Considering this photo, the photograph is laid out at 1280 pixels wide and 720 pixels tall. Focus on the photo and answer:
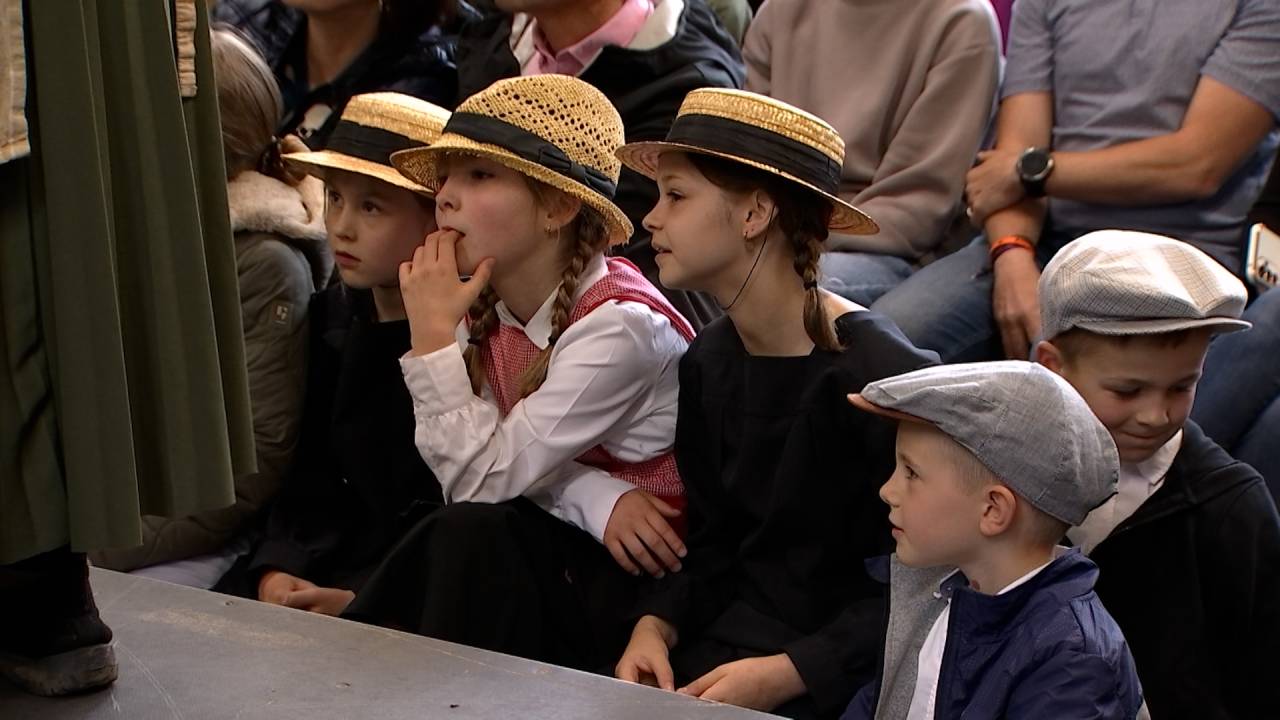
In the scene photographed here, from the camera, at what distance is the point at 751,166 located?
1875 millimetres

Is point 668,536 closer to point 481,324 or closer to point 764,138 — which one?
point 481,324

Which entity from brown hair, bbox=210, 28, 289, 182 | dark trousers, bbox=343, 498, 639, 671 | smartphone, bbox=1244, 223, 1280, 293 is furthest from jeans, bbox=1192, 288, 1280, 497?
brown hair, bbox=210, 28, 289, 182

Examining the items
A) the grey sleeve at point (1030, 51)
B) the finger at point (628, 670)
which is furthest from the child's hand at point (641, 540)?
the grey sleeve at point (1030, 51)

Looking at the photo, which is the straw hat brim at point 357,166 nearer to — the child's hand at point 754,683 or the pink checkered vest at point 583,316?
the pink checkered vest at point 583,316

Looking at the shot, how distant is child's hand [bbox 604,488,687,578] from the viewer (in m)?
1.96

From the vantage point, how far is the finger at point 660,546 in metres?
1.96

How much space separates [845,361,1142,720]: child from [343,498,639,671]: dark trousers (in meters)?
0.52

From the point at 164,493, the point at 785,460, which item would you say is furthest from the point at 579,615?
the point at 164,493

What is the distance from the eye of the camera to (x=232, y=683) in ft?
4.66

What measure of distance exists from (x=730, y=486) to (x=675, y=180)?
1.33 feet

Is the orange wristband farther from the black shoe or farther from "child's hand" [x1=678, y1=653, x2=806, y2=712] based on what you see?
the black shoe

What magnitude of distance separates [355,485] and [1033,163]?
1208mm

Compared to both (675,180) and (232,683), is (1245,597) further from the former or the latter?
(232,683)

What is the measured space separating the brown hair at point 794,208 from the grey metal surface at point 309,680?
0.62 meters
